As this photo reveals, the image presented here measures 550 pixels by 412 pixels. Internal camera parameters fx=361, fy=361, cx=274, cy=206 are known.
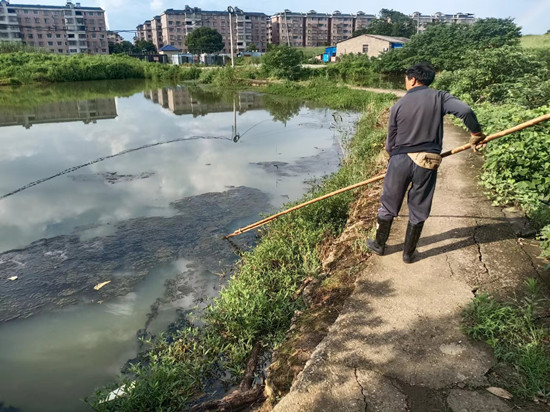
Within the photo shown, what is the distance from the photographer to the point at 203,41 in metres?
57.6

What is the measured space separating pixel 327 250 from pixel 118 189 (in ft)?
15.1

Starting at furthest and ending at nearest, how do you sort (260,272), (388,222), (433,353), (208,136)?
(208,136)
(260,272)
(388,222)
(433,353)

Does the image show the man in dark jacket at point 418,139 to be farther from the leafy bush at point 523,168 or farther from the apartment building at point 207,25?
the apartment building at point 207,25

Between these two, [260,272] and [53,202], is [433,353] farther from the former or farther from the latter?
[53,202]

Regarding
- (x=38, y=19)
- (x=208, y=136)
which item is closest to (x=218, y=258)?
(x=208, y=136)

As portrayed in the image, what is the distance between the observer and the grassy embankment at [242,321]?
261 centimetres

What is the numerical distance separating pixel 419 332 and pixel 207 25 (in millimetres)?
89547

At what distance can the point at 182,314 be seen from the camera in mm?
3645

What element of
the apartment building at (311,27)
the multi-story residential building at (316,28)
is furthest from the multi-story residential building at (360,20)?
the multi-story residential building at (316,28)

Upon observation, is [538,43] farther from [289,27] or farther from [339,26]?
[339,26]

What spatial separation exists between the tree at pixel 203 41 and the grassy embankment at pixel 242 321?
197ft

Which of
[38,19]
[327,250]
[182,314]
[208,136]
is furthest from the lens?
[38,19]

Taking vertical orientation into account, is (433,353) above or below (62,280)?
above

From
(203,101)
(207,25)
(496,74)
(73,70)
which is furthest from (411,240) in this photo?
(207,25)
